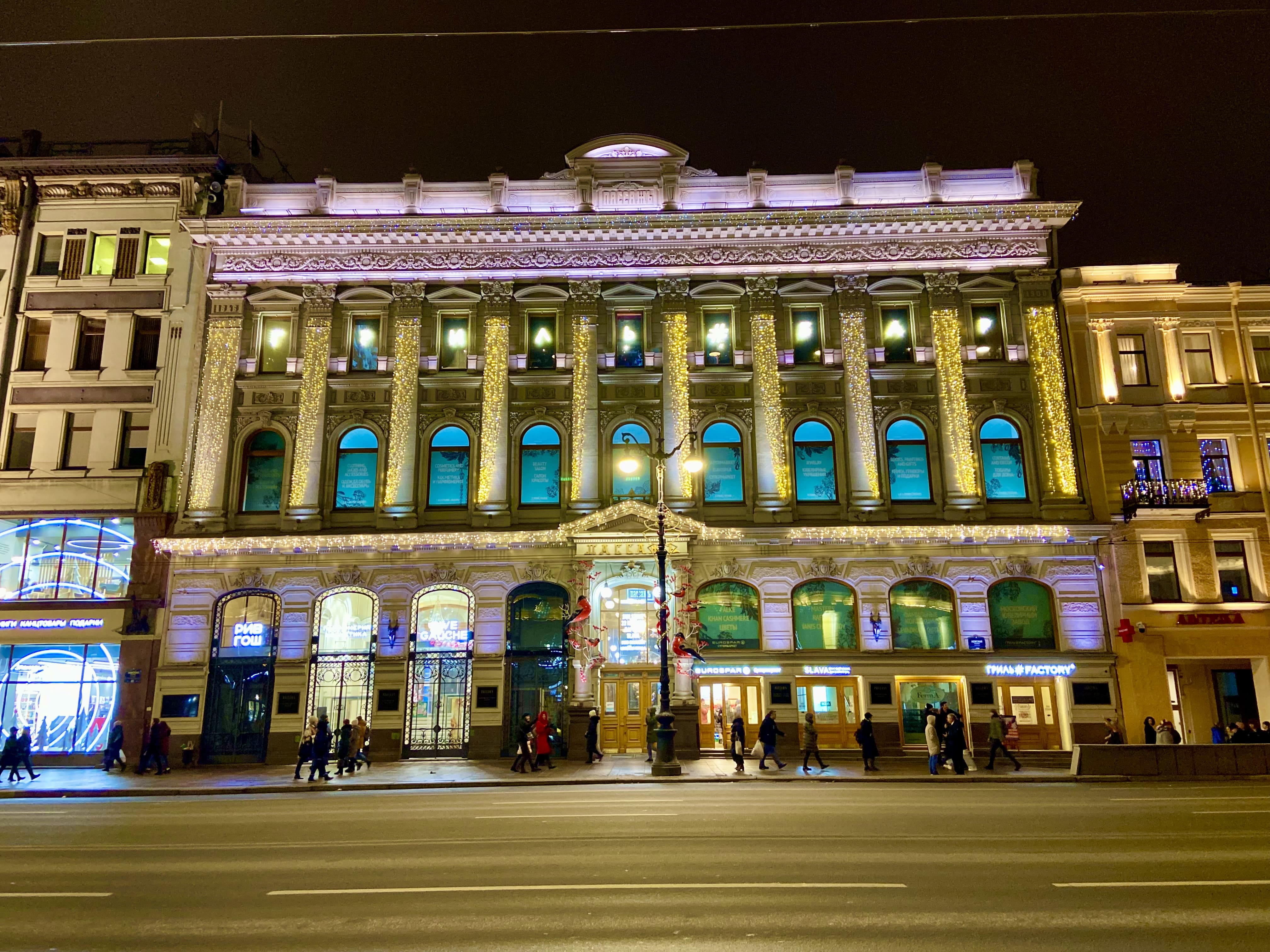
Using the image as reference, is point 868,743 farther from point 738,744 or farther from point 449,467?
→ point 449,467

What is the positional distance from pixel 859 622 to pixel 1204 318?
56.9ft

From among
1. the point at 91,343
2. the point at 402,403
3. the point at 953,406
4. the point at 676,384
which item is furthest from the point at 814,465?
the point at 91,343

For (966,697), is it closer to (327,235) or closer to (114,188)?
(327,235)

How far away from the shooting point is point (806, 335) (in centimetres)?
3288

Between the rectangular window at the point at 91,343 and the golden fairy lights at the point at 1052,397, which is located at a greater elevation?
the rectangular window at the point at 91,343

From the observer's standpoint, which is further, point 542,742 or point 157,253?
point 157,253

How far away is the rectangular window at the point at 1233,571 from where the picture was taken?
3022 cm

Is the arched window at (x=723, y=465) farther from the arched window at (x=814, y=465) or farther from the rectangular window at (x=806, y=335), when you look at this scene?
the rectangular window at (x=806, y=335)

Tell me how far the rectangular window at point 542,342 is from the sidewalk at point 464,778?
14.2m

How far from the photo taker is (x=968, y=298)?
32875 mm

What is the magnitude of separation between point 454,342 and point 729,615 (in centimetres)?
1434

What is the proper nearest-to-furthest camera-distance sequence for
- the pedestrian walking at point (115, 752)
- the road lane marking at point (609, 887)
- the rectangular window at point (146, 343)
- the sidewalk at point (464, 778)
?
1. the road lane marking at point (609, 887)
2. the sidewalk at point (464, 778)
3. the pedestrian walking at point (115, 752)
4. the rectangular window at point (146, 343)

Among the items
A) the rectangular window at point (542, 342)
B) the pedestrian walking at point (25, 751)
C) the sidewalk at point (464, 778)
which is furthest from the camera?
the rectangular window at point (542, 342)

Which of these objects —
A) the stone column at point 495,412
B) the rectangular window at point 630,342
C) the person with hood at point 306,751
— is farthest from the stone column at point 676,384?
the person with hood at point 306,751
